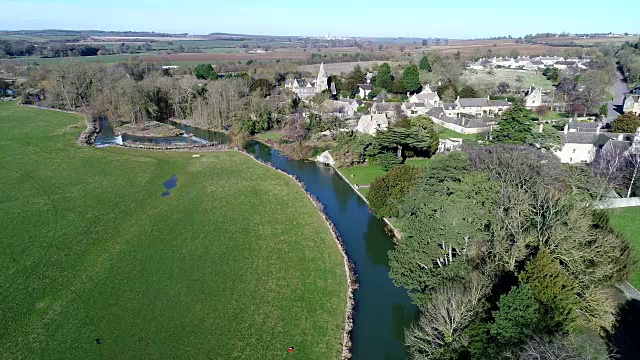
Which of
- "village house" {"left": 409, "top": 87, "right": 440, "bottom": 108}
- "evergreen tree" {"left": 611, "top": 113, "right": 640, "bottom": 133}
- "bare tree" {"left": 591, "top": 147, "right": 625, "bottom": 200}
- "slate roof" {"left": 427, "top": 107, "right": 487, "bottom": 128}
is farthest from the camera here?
"village house" {"left": 409, "top": 87, "right": 440, "bottom": 108}

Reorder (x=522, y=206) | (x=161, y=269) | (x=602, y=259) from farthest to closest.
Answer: (x=161, y=269) < (x=522, y=206) < (x=602, y=259)

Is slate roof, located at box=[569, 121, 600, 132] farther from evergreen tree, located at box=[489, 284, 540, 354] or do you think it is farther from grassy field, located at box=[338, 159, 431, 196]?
evergreen tree, located at box=[489, 284, 540, 354]

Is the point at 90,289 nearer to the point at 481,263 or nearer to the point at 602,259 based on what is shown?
the point at 481,263

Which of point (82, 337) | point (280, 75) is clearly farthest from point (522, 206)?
point (280, 75)

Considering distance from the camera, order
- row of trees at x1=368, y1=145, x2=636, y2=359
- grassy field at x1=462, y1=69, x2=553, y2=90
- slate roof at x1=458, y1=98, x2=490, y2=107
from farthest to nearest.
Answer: grassy field at x1=462, y1=69, x2=553, y2=90 → slate roof at x1=458, y1=98, x2=490, y2=107 → row of trees at x1=368, y1=145, x2=636, y2=359

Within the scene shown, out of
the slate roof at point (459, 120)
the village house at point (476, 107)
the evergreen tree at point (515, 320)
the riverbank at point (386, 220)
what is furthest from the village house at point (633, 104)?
the evergreen tree at point (515, 320)

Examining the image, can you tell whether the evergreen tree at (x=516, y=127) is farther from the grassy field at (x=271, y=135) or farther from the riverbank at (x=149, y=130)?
the riverbank at (x=149, y=130)

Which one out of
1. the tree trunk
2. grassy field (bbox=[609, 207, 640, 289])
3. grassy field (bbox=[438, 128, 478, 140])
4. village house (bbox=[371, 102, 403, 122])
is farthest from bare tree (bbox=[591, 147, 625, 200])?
village house (bbox=[371, 102, 403, 122])
